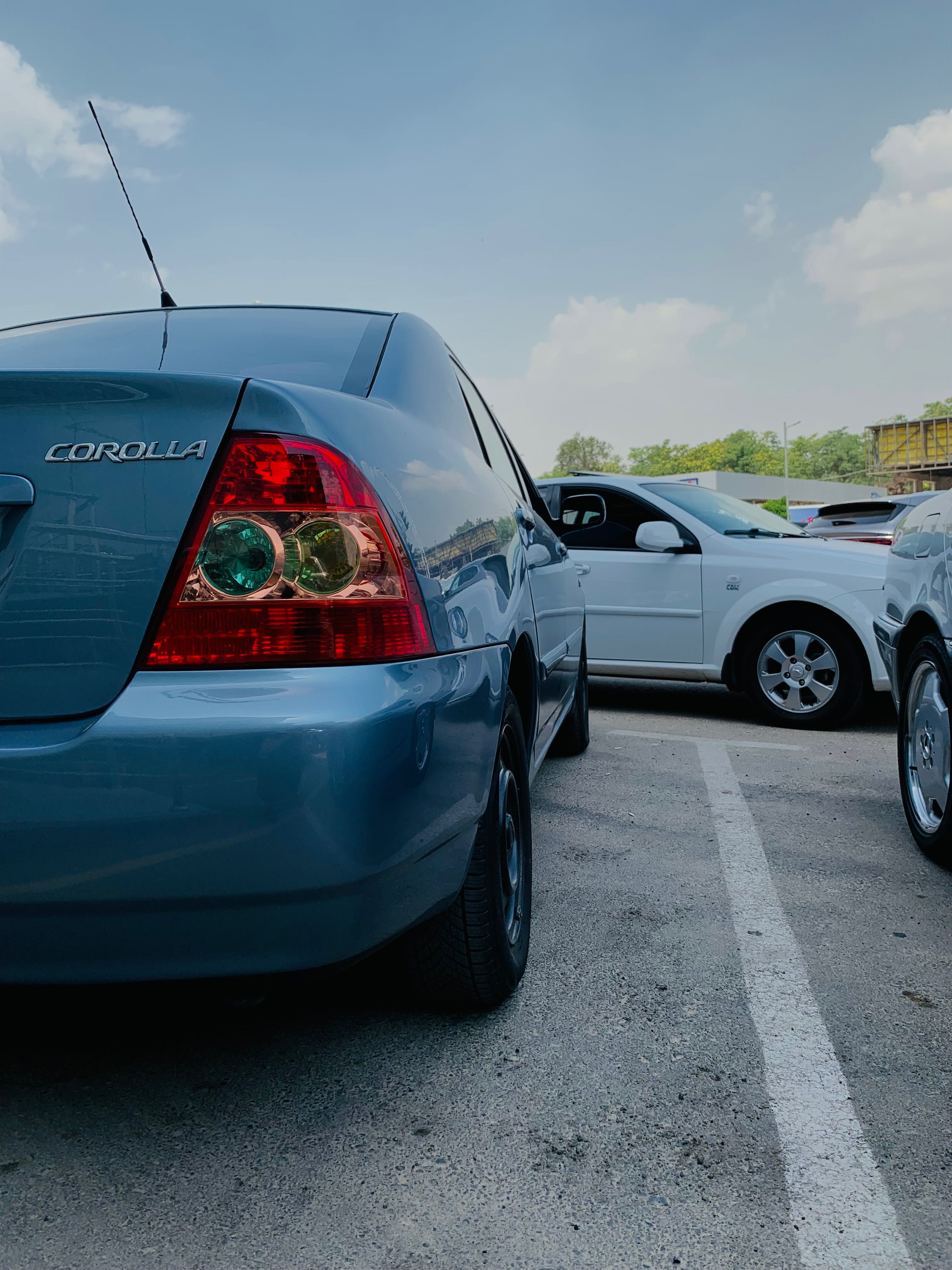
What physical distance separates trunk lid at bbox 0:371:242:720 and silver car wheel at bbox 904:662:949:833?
105 inches

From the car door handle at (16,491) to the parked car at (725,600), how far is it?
467 cm

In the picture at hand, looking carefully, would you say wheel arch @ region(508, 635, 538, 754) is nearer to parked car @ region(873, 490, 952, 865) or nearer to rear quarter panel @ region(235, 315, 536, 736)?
rear quarter panel @ region(235, 315, 536, 736)

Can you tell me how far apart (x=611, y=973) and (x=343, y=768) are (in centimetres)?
133

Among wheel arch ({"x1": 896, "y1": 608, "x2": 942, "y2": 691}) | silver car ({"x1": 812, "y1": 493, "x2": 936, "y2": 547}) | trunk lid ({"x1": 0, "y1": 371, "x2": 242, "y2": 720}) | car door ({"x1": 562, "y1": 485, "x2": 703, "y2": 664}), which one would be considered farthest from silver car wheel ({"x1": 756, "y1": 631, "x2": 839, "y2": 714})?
silver car ({"x1": 812, "y1": 493, "x2": 936, "y2": 547})

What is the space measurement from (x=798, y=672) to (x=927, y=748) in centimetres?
259

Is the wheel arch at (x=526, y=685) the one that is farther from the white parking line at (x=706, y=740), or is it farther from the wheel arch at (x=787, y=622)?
the wheel arch at (x=787, y=622)

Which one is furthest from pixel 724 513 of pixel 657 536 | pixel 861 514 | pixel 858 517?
pixel 861 514

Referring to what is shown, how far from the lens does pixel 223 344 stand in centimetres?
249

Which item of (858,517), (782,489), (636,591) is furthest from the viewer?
(782,489)

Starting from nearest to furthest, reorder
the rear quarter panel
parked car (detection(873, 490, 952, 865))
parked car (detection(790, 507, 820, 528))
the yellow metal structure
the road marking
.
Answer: the rear quarter panel → parked car (detection(873, 490, 952, 865)) → the road marking → parked car (detection(790, 507, 820, 528)) → the yellow metal structure

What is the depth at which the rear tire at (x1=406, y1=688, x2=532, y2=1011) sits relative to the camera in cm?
221

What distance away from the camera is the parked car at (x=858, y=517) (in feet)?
40.2

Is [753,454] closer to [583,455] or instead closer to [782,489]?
[583,455]

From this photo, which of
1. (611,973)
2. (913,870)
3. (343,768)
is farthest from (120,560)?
(913,870)
